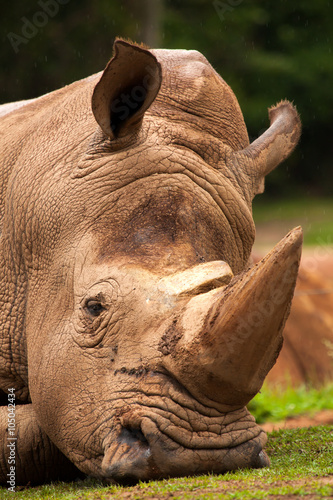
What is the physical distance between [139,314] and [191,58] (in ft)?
5.94

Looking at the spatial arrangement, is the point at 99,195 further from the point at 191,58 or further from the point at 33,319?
the point at 191,58

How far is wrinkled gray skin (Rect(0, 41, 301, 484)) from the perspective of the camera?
134 inches

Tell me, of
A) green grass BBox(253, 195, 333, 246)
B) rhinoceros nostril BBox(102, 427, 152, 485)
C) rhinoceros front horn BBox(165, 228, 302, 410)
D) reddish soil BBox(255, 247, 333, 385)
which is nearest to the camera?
rhinoceros front horn BBox(165, 228, 302, 410)

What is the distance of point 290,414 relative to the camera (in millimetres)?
6711

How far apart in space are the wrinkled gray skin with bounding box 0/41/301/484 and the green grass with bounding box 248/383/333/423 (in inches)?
97.1

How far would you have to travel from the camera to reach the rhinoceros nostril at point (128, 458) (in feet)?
11.1

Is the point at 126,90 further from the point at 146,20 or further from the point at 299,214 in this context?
the point at 299,214

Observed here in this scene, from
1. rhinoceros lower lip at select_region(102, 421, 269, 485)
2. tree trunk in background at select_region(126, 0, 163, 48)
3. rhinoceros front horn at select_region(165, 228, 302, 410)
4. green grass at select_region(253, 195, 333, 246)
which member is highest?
tree trunk in background at select_region(126, 0, 163, 48)

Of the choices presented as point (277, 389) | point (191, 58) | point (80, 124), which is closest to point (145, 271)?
point (80, 124)

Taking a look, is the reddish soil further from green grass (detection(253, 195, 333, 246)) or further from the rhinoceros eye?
green grass (detection(253, 195, 333, 246))

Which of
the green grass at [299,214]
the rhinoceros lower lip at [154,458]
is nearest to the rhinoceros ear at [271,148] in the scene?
the rhinoceros lower lip at [154,458]

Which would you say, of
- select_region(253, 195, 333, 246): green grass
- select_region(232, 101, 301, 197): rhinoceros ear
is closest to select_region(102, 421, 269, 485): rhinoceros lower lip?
select_region(232, 101, 301, 197): rhinoceros ear

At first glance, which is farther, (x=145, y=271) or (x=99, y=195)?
(x=99, y=195)

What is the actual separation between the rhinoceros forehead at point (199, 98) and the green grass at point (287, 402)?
2.74 meters
